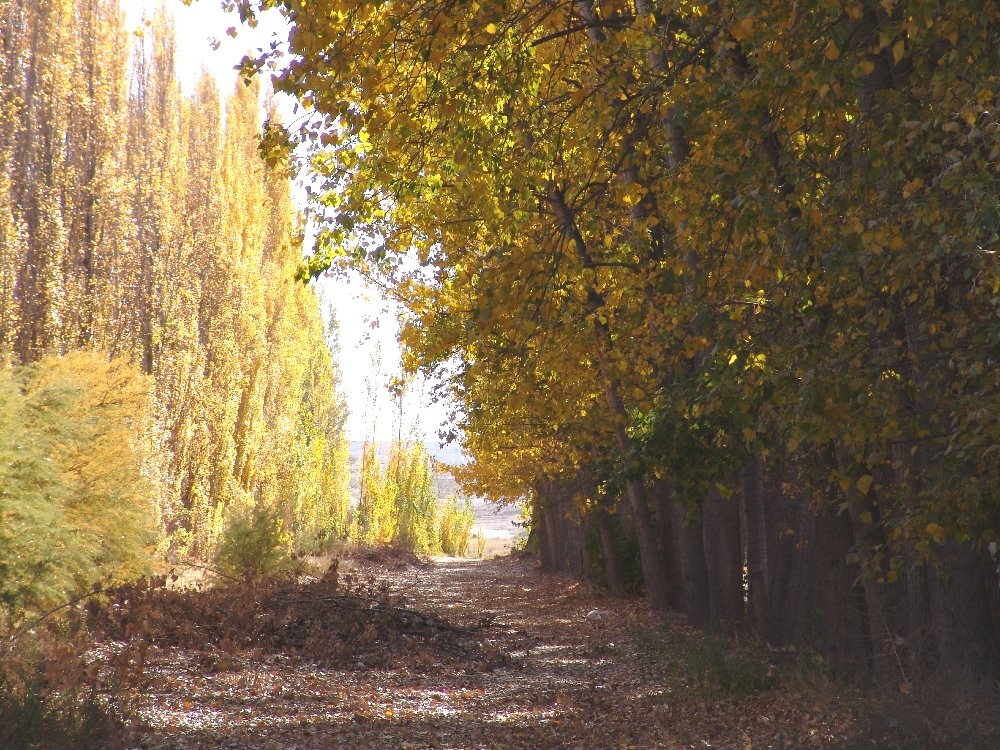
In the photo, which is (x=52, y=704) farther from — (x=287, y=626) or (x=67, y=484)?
(x=67, y=484)

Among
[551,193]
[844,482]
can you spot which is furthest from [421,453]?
[844,482]

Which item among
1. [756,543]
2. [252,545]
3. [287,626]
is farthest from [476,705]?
[252,545]

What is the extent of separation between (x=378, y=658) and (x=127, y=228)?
1373 cm

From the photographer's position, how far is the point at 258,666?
1160 cm

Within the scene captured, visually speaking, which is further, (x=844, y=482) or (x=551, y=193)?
(x=551, y=193)

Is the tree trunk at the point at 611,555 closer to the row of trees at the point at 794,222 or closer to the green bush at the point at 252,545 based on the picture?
the green bush at the point at 252,545

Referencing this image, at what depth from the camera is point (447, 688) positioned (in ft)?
36.9

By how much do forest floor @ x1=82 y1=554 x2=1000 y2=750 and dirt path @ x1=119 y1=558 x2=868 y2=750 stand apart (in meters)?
0.03

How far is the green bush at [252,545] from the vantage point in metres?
19.8

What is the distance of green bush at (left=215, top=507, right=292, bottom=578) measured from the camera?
19750 mm

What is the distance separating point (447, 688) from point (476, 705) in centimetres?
106

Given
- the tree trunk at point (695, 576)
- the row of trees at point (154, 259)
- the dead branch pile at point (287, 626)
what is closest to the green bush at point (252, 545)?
the row of trees at point (154, 259)

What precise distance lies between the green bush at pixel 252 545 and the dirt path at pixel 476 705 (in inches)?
259

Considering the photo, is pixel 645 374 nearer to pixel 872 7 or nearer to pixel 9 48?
pixel 872 7
